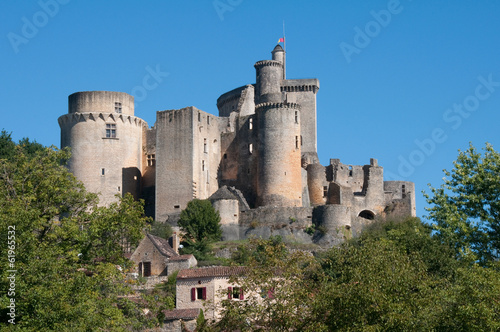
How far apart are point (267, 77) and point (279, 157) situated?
1448cm

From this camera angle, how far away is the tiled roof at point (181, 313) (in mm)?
48906

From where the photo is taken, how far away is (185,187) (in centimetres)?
7350

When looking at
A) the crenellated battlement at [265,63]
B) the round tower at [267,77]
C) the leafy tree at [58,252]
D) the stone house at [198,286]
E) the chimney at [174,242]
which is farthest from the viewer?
the crenellated battlement at [265,63]

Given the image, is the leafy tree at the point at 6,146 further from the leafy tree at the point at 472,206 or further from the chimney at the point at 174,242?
the leafy tree at the point at 472,206

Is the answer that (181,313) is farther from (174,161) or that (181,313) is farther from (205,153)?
(205,153)

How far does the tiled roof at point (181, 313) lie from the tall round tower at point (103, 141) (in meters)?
25.4

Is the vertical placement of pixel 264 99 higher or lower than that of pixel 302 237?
higher

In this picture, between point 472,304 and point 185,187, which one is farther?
point 185,187

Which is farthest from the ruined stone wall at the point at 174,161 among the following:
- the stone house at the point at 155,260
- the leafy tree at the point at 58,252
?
the leafy tree at the point at 58,252

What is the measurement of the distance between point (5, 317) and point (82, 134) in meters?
39.6

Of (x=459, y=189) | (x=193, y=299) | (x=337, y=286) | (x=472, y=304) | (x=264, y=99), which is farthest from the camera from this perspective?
(x=264, y=99)

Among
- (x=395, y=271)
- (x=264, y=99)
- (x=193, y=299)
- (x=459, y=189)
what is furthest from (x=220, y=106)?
(x=395, y=271)

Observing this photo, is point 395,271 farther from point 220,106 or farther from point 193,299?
point 220,106

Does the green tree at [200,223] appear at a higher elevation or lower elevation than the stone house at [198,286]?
higher
